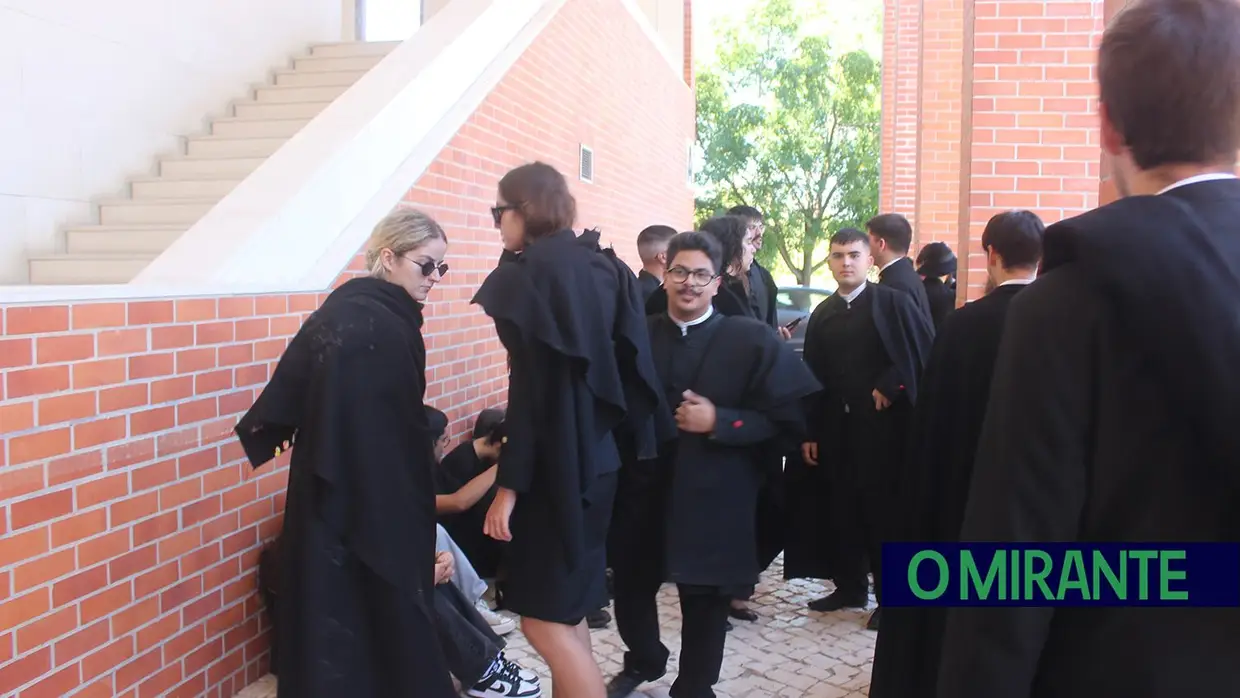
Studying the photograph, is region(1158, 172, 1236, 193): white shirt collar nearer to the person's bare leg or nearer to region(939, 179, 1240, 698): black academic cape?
region(939, 179, 1240, 698): black academic cape

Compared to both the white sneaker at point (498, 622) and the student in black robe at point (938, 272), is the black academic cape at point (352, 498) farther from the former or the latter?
the student in black robe at point (938, 272)

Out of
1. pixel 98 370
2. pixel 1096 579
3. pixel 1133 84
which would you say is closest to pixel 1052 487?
pixel 1096 579

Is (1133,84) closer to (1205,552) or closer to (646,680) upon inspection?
(1205,552)

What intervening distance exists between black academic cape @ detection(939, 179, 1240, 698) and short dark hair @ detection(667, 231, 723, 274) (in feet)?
7.91

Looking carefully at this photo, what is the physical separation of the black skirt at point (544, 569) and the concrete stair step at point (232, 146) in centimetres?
454

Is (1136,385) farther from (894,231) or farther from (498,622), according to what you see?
(894,231)

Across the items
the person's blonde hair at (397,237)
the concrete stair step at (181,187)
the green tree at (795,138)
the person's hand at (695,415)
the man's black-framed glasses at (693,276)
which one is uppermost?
the green tree at (795,138)

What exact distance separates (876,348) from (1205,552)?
3.77 metres

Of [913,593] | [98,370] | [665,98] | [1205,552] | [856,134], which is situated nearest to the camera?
[1205,552]

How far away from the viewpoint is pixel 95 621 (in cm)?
303

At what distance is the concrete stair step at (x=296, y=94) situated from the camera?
7781 millimetres

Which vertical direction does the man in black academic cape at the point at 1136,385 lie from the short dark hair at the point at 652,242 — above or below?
below

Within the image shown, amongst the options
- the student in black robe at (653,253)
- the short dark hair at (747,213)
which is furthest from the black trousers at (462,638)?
the short dark hair at (747,213)

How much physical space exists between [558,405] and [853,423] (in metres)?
2.41
